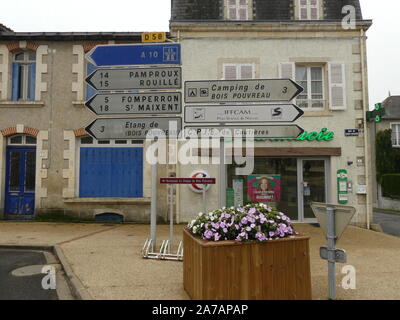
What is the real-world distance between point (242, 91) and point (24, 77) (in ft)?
28.3

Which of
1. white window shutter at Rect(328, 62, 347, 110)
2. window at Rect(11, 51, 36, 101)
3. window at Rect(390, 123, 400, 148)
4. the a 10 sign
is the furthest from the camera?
window at Rect(390, 123, 400, 148)

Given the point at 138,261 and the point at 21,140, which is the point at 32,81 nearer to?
the point at 21,140

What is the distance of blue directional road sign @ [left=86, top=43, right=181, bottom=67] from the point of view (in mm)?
5059

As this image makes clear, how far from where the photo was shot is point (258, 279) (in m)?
3.25

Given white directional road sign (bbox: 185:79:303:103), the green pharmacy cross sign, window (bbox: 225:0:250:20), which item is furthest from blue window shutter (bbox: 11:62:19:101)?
the green pharmacy cross sign

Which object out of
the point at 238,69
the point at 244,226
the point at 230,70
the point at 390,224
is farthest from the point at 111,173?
the point at 390,224

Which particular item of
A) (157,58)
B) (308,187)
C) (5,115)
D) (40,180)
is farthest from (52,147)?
(308,187)

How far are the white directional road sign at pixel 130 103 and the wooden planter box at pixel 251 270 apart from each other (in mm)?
2446

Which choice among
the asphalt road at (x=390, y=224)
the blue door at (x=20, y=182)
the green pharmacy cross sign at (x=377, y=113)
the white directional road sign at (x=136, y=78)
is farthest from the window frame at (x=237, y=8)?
the asphalt road at (x=390, y=224)

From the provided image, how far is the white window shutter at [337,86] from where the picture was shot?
9484 millimetres

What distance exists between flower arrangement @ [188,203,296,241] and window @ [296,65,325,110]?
6.81 meters

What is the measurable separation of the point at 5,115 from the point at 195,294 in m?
9.27

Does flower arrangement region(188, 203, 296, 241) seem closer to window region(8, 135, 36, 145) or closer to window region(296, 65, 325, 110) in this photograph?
window region(296, 65, 325, 110)

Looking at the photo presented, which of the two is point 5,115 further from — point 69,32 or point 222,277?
point 222,277
